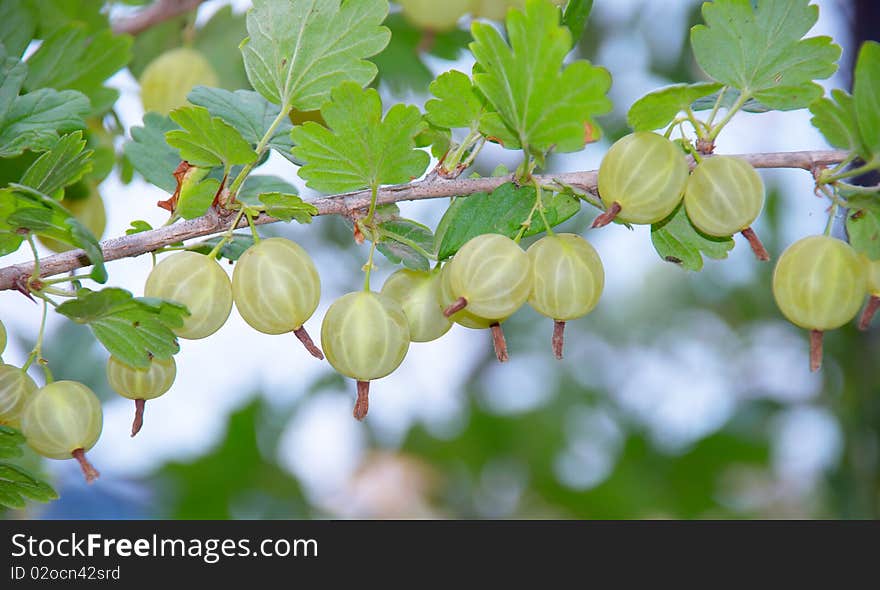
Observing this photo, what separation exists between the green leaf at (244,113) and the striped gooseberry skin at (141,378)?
0.79 ft

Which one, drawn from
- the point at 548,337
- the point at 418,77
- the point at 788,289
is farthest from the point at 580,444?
the point at 788,289

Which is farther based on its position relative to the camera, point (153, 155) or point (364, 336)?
point (153, 155)

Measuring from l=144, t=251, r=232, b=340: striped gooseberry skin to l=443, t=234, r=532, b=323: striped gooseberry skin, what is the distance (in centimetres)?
21

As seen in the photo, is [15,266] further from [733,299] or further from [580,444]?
[733,299]

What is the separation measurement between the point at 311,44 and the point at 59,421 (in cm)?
41

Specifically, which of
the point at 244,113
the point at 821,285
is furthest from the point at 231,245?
the point at 821,285

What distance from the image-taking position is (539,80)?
28.3 inches

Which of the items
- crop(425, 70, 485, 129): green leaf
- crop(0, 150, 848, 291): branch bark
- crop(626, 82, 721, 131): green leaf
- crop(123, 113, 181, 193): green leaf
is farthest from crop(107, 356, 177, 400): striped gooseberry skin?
crop(626, 82, 721, 131): green leaf

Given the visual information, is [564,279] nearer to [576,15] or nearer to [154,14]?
[576,15]

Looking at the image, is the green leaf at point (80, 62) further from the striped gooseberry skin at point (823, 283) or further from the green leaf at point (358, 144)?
the striped gooseberry skin at point (823, 283)

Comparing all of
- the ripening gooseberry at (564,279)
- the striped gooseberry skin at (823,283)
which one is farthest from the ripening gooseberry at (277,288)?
the striped gooseberry skin at (823,283)

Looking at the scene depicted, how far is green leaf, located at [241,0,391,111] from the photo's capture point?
853 millimetres

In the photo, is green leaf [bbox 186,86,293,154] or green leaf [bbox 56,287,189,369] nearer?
green leaf [bbox 56,287,189,369]

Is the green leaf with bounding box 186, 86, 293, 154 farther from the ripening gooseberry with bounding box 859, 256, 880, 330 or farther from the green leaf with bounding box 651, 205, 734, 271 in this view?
the ripening gooseberry with bounding box 859, 256, 880, 330
